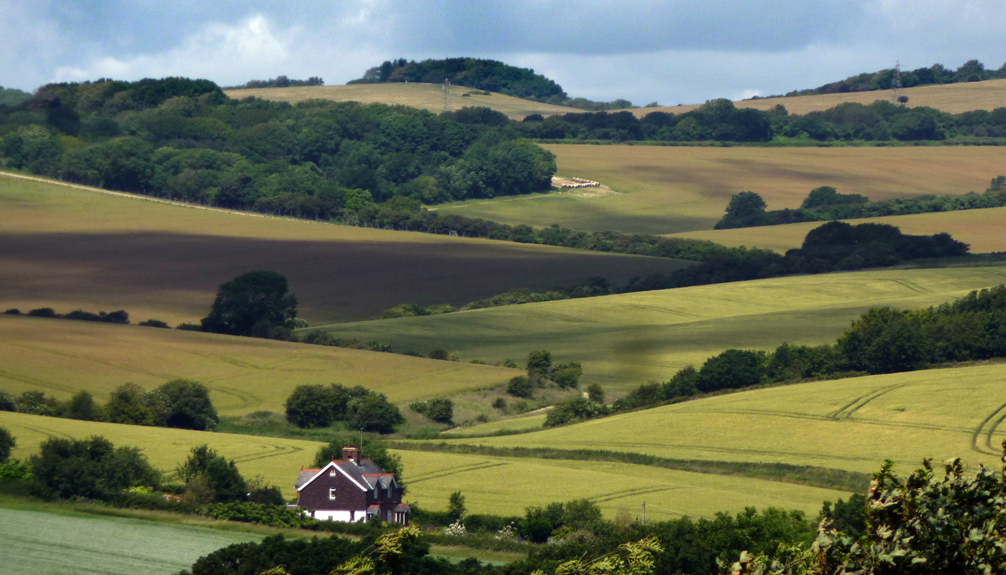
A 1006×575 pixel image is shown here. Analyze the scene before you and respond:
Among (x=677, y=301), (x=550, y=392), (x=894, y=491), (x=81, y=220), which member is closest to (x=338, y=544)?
(x=894, y=491)

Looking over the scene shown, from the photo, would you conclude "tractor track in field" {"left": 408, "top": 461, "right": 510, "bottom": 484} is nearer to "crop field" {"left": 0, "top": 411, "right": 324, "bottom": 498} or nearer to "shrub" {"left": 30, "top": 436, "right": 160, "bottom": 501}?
"crop field" {"left": 0, "top": 411, "right": 324, "bottom": 498}

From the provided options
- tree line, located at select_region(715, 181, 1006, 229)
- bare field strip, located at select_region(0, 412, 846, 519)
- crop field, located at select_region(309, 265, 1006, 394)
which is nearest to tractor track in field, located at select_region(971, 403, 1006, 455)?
bare field strip, located at select_region(0, 412, 846, 519)

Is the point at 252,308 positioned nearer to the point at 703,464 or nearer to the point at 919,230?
the point at 703,464

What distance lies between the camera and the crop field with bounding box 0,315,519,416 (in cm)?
6675

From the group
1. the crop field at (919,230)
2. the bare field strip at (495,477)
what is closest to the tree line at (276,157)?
the crop field at (919,230)

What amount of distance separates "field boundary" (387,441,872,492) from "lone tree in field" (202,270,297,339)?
30276mm

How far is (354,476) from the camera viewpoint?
4409cm

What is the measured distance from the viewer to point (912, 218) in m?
138

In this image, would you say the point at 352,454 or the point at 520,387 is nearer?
the point at 352,454

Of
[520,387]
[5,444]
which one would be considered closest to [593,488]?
[5,444]

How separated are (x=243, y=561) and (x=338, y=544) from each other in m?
2.32

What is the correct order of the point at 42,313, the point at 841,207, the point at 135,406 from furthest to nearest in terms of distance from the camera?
the point at 841,207 < the point at 42,313 < the point at 135,406

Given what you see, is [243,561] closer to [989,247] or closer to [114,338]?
[114,338]

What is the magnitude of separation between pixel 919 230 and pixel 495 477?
304 ft
